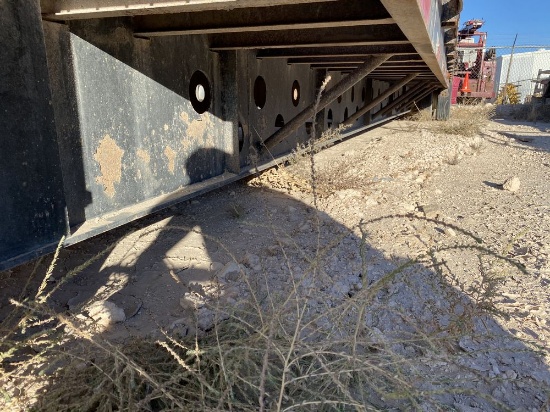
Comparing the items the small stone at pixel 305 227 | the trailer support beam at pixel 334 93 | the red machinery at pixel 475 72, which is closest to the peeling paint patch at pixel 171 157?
the small stone at pixel 305 227

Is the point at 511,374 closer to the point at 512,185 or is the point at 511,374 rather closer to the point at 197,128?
the point at 197,128

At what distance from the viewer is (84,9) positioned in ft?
7.22

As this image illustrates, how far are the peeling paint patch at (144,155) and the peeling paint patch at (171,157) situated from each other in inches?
7.4

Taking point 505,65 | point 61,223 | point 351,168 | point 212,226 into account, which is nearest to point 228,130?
point 212,226

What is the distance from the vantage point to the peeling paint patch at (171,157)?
3242 mm

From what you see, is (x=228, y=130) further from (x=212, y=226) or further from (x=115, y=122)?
(x=115, y=122)

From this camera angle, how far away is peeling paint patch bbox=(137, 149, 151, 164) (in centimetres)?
297

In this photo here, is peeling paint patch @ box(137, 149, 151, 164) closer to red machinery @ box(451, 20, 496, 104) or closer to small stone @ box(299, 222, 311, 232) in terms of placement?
small stone @ box(299, 222, 311, 232)

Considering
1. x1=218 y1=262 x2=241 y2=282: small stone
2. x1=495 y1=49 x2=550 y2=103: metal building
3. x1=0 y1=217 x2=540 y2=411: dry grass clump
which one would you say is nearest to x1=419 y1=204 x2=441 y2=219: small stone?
x1=0 y1=217 x2=540 y2=411: dry grass clump

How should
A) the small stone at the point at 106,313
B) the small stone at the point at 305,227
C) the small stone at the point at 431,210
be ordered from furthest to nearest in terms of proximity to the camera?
the small stone at the point at 431,210 → the small stone at the point at 305,227 → the small stone at the point at 106,313

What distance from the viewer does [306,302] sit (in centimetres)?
175

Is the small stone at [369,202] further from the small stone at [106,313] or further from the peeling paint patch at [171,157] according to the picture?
the small stone at [106,313]

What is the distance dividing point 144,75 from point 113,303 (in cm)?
162

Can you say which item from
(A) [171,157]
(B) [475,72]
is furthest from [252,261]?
(B) [475,72]
